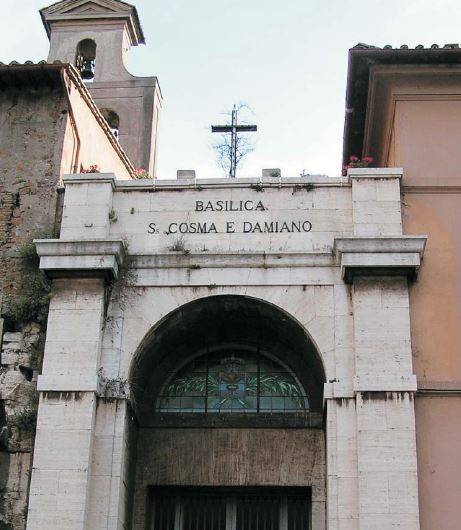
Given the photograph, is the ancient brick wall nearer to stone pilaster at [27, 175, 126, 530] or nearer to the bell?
stone pilaster at [27, 175, 126, 530]

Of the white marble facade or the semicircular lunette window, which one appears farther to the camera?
the semicircular lunette window

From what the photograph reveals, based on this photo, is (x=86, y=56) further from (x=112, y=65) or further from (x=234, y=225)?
(x=234, y=225)

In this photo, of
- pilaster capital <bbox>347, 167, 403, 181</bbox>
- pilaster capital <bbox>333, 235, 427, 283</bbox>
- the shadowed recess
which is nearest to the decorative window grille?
the shadowed recess

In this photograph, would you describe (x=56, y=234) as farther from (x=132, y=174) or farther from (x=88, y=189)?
(x=132, y=174)

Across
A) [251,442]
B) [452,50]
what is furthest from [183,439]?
[452,50]

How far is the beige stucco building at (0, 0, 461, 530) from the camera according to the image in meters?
14.9

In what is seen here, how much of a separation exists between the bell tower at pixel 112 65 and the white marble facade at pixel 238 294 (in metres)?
9.96

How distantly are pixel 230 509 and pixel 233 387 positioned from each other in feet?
6.31

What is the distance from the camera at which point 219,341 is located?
57.5 feet

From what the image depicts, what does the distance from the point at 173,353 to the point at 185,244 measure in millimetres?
1871

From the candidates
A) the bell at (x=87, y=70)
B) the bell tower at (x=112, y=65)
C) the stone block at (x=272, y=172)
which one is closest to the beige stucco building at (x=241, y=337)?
the stone block at (x=272, y=172)

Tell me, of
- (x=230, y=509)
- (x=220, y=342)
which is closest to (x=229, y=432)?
(x=230, y=509)

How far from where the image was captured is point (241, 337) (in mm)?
17469

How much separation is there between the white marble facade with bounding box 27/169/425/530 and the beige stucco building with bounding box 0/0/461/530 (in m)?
0.03
